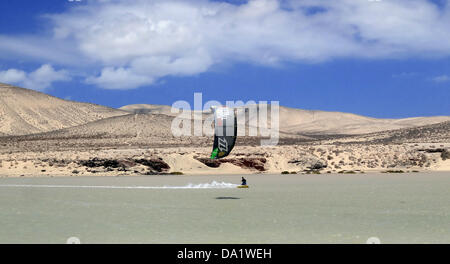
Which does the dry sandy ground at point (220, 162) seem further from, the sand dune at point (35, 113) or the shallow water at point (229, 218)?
the sand dune at point (35, 113)

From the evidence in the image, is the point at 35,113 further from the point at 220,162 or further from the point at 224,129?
the point at 224,129

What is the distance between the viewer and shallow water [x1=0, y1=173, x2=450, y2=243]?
1986 centimetres

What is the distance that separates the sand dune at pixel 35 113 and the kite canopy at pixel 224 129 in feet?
421

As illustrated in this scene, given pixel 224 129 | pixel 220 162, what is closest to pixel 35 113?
pixel 220 162

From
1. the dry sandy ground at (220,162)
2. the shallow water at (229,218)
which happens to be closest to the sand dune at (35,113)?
the dry sandy ground at (220,162)

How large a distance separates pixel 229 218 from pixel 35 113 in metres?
163

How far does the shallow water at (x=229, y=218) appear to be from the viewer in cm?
1986

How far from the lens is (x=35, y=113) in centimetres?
17825

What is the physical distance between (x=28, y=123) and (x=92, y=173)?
318 feet

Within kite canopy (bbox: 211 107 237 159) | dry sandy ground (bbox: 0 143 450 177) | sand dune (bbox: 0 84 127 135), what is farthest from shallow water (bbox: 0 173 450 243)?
sand dune (bbox: 0 84 127 135)

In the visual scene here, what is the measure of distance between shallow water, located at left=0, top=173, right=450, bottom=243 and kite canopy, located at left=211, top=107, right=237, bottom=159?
10.1 ft

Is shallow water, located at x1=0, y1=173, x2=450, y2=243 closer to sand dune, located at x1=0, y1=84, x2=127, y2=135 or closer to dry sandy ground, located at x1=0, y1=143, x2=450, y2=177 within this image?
dry sandy ground, located at x1=0, y1=143, x2=450, y2=177
